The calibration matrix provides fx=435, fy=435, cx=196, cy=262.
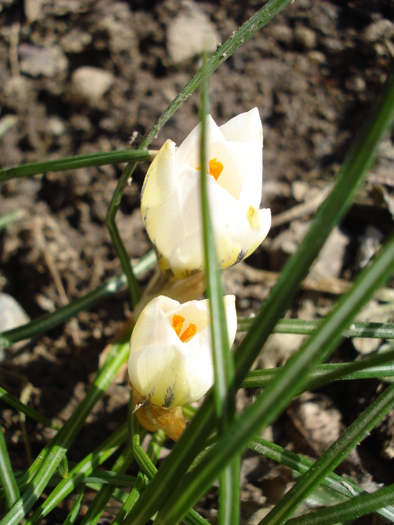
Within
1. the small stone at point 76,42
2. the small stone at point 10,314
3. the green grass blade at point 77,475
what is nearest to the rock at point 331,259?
the green grass blade at point 77,475

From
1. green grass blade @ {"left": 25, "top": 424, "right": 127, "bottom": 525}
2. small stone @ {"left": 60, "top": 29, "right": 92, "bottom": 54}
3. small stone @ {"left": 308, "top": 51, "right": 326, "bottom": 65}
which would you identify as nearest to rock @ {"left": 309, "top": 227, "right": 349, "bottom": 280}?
small stone @ {"left": 308, "top": 51, "right": 326, "bottom": 65}

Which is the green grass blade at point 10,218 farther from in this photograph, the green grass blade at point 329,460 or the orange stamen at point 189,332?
the green grass blade at point 329,460

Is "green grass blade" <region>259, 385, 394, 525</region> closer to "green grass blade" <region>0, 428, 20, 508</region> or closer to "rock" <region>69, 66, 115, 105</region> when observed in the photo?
"green grass blade" <region>0, 428, 20, 508</region>

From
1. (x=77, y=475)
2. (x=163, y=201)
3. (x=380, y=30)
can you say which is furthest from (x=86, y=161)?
(x=380, y=30)

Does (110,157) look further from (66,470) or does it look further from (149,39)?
(149,39)

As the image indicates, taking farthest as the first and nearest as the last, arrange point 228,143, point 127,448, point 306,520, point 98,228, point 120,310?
point 98,228 → point 120,310 → point 127,448 → point 228,143 → point 306,520

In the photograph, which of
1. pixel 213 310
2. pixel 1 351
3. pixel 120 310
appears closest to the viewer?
pixel 213 310

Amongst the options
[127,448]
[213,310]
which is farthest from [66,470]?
[213,310]

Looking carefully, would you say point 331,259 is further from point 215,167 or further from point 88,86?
point 88,86
